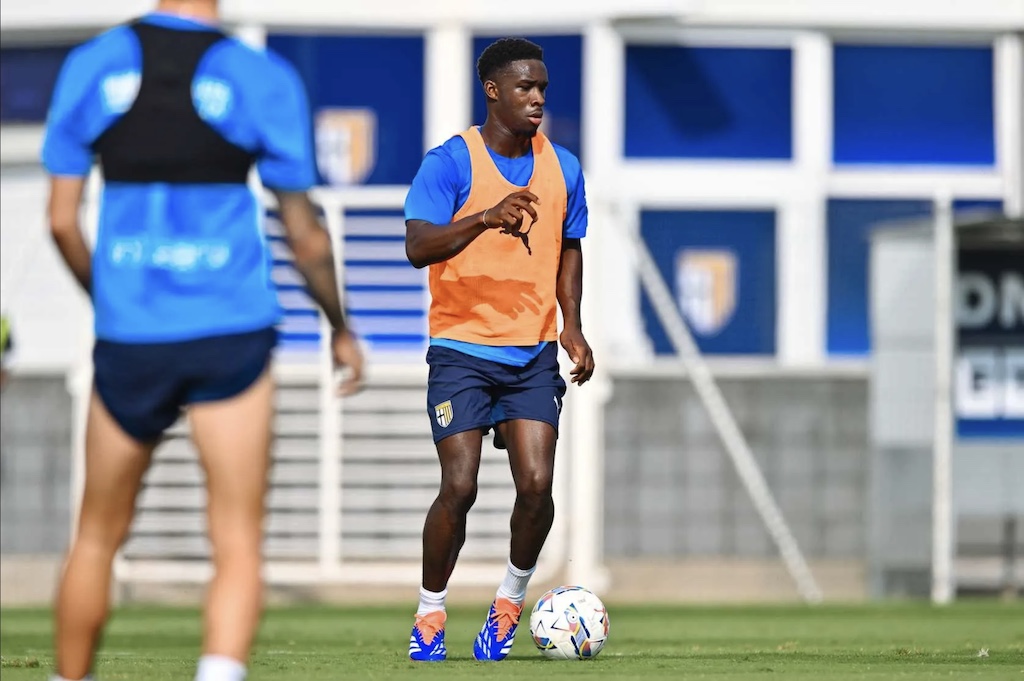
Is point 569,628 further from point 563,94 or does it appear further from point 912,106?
point 912,106

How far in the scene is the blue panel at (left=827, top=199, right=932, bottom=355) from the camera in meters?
18.6

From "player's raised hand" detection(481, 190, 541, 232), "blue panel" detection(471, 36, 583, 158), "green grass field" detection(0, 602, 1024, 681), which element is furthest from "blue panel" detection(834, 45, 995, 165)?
"player's raised hand" detection(481, 190, 541, 232)

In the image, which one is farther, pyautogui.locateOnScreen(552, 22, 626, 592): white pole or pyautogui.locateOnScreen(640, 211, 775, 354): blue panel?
pyautogui.locateOnScreen(640, 211, 775, 354): blue panel

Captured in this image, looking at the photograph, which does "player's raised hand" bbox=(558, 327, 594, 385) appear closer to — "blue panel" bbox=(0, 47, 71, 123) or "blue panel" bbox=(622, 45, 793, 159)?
"blue panel" bbox=(622, 45, 793, 159)

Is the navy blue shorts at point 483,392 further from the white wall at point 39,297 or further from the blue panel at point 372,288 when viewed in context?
the white wall at point 39,297

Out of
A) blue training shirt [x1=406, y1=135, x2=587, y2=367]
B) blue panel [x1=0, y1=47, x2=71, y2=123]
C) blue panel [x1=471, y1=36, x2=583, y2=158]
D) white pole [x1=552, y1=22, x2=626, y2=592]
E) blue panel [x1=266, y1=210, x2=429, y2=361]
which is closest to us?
blue training shirt [x1=406, y1=135, x2=587, y2=367]

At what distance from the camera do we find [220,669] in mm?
5199

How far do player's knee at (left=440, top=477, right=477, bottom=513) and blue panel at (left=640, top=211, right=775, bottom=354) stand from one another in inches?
390

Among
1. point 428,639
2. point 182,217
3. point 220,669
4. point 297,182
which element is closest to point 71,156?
point 182,217

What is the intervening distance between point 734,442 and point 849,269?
8.72 ft

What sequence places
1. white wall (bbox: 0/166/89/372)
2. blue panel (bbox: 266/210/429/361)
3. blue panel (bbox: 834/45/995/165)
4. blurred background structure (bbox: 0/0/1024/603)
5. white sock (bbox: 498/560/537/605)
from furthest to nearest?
1. blue panel (bbox: 834/45/995/165)
2. white wall (bbox: 0/166/89/372)
3. blue panel (bbox: 266/210/429/361)
4. blurred background structure (bbox: 0/0/1024/603)
5. white sock (bbox: 498/560/537/605)

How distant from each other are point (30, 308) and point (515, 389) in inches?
419

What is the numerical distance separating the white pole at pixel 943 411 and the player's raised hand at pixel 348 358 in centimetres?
1090

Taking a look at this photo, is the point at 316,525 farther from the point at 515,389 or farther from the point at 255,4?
the point at 515,389
